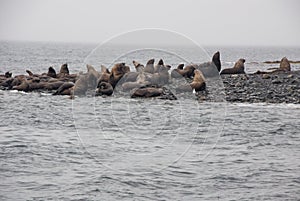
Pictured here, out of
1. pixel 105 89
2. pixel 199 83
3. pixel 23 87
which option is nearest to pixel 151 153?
pixel 199 83

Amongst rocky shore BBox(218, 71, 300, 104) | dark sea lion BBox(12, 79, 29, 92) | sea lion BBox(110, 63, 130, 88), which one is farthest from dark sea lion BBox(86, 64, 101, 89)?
rocky shore BBox(218, 71, 300, 104)

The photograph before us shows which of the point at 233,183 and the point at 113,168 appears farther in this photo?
the point at 113,168

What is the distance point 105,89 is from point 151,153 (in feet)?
47.5

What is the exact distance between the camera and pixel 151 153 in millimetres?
16609

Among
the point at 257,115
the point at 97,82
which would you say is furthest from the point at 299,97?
the point at 97,82

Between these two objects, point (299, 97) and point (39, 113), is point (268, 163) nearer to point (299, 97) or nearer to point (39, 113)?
point (39, 113)

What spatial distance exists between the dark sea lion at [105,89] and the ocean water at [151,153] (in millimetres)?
4410

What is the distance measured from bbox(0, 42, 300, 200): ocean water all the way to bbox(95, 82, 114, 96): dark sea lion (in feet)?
14.5

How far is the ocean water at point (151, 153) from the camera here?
42.0ft

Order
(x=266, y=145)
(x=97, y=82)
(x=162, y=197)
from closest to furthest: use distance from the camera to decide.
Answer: (x=162, y=197)
(x=266, y=145)
(x=97, y=82)

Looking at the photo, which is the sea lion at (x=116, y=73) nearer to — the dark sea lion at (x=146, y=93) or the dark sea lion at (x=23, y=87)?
the dark sea lion at (x=146, y=93)

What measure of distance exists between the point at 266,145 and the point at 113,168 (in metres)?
6.10

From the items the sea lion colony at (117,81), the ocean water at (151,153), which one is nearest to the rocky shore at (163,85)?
the sea lion colony at (117,81)

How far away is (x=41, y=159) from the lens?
15.9 metres
